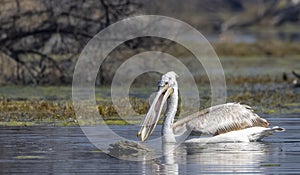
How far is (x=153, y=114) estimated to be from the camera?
1274 cm

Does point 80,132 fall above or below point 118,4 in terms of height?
below

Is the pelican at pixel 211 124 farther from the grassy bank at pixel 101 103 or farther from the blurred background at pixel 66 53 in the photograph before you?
the blurred background at pixel 66 53

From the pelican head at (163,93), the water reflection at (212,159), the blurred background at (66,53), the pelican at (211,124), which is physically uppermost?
the blurred background at (66,53)

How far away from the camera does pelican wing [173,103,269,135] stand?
13109mm

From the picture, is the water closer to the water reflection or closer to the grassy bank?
the water reflection

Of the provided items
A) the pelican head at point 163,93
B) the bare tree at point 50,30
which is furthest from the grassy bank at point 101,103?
the pelican head at point 163,93

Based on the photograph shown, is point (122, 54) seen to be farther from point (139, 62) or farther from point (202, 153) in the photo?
point (202, 153)

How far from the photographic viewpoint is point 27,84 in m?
22.5

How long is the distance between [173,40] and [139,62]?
0.90 m

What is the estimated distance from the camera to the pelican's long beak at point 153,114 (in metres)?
12.6

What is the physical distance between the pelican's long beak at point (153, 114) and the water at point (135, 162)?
47 centimetres

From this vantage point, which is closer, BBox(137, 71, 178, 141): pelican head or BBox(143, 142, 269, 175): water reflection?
BBox(143, 142, 269, 175): water reflection

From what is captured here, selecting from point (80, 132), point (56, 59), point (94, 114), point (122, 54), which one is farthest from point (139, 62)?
point (80, 132)

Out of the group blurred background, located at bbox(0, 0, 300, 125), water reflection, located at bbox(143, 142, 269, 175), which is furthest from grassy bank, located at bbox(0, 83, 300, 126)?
water reflection, located at bbox(143, 142, 269, 175)
